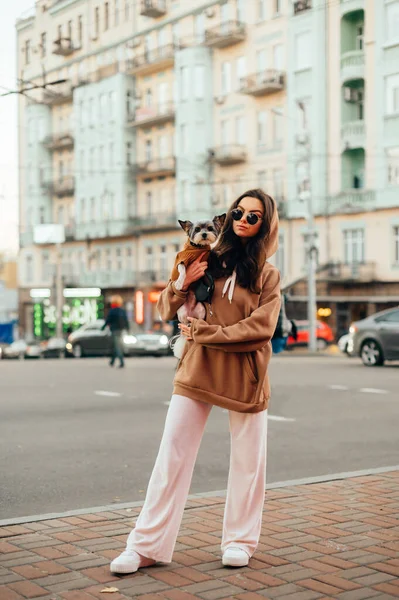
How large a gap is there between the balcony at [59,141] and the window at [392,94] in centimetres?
2668

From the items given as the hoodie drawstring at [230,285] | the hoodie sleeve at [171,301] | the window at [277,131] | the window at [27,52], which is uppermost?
the window at [27,52]

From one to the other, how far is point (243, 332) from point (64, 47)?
63257mm

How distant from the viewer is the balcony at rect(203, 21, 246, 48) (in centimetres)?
5172

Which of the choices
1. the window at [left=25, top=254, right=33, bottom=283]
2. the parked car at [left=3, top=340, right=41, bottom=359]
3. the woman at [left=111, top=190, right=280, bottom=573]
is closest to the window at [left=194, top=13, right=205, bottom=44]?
the parked car at [left=3, top=340, right=41, bottom=359]

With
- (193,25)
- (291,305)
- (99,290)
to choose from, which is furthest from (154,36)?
(291,305)

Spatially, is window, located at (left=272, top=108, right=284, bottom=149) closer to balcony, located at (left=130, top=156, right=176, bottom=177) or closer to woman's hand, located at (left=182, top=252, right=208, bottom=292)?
balcony, located at (left=130, top=156, right=176, bottom=177)

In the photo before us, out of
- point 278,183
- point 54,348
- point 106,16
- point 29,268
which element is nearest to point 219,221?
point 54,348

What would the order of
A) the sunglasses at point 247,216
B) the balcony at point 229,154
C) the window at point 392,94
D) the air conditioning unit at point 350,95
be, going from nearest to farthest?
the sunglasses at point 247,216 < the window at point 392,94 < the air conditioning unit at point 350,95 < the balcony at point 229,154

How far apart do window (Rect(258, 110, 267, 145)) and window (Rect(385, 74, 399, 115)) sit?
8792mm

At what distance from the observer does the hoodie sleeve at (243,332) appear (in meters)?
4.73

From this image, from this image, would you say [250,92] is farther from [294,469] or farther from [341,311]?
[294,469]

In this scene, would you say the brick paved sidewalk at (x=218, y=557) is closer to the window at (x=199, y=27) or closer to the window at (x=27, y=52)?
the window at (x=199, y=27)

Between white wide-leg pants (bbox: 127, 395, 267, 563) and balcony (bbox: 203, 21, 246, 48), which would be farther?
balcony (bbox: 203, 21, 246, 48)

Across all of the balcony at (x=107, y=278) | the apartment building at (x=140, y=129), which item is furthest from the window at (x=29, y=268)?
the balcony at (x=107, y=278)
